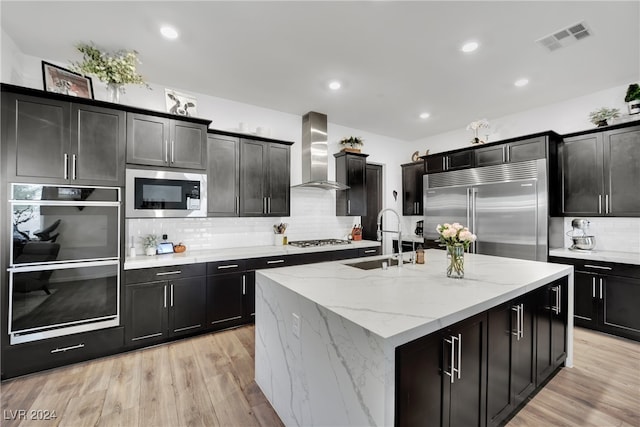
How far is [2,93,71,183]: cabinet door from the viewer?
2262mm

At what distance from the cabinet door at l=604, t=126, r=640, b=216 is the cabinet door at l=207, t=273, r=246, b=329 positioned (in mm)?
4688

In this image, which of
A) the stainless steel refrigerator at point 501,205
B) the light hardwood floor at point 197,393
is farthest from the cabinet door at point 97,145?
the stainless steel refrigerator at point 501,205

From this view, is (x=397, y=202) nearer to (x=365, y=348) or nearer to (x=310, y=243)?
(x=310, y=243)

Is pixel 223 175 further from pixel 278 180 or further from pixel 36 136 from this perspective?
pixel 36 136

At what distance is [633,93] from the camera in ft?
10.4

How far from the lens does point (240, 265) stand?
3350mm

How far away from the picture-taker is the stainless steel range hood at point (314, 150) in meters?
4.36

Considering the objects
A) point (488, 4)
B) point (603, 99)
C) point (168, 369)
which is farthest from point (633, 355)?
point (168, 369)

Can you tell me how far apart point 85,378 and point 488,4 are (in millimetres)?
4475

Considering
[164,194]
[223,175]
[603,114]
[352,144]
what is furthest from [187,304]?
[603,114]

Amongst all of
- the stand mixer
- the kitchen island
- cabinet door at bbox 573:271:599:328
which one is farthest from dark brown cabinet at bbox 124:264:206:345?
the stand mixer

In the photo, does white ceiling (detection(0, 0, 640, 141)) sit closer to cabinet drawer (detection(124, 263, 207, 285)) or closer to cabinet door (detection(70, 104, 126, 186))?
cabinet door (detection(70, 104, 126, 186))

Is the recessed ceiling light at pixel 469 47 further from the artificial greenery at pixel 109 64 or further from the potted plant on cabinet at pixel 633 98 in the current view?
the artificial greenery at pixel 109 64

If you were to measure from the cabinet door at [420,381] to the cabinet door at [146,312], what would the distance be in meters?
2.63
